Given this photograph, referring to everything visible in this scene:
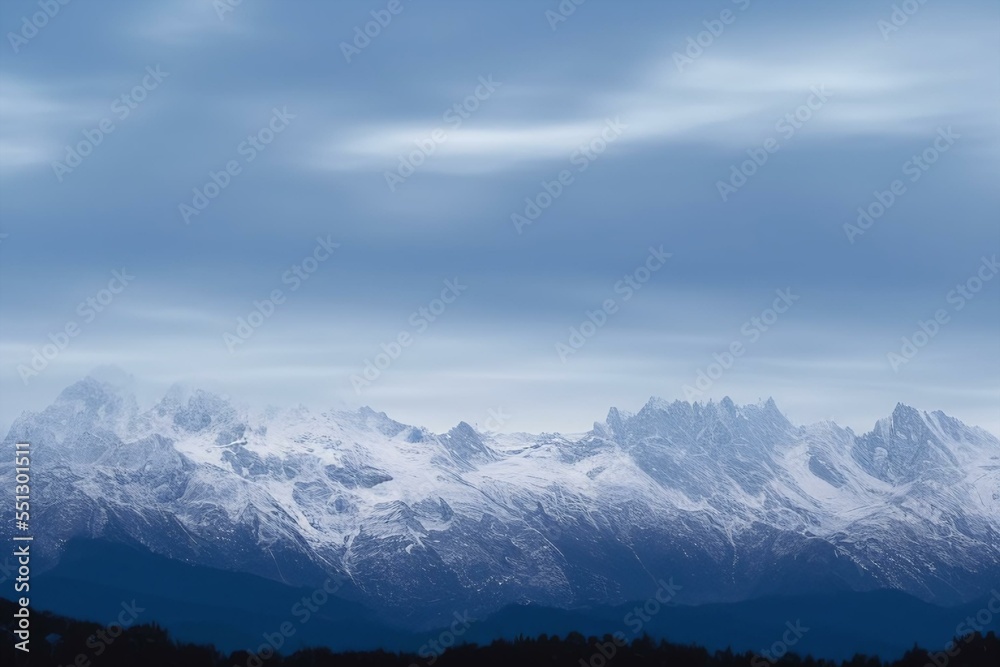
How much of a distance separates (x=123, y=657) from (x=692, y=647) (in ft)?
144

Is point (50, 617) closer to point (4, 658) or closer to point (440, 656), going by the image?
point (4, 658)

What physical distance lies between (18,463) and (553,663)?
43607 millimetres

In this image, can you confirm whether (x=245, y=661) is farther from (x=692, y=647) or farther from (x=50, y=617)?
(x=692, y=647)

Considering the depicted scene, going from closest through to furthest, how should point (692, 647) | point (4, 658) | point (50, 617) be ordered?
point (4, 658), point (50, 617), point (692, 647)

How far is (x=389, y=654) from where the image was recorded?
427 ft

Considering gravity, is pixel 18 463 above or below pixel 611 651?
above

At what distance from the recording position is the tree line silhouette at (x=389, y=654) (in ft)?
371

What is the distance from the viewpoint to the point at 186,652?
4690 inches

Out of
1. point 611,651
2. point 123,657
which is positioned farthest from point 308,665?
point 611,651

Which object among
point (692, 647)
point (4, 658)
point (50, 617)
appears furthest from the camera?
point (692, 647)

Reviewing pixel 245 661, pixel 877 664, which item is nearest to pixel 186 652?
pixel 245 661

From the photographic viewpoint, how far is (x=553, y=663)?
122 metres

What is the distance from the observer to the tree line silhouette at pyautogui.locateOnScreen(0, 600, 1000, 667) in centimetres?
11306

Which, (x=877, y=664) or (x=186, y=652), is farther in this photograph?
(x=877, y=664)
